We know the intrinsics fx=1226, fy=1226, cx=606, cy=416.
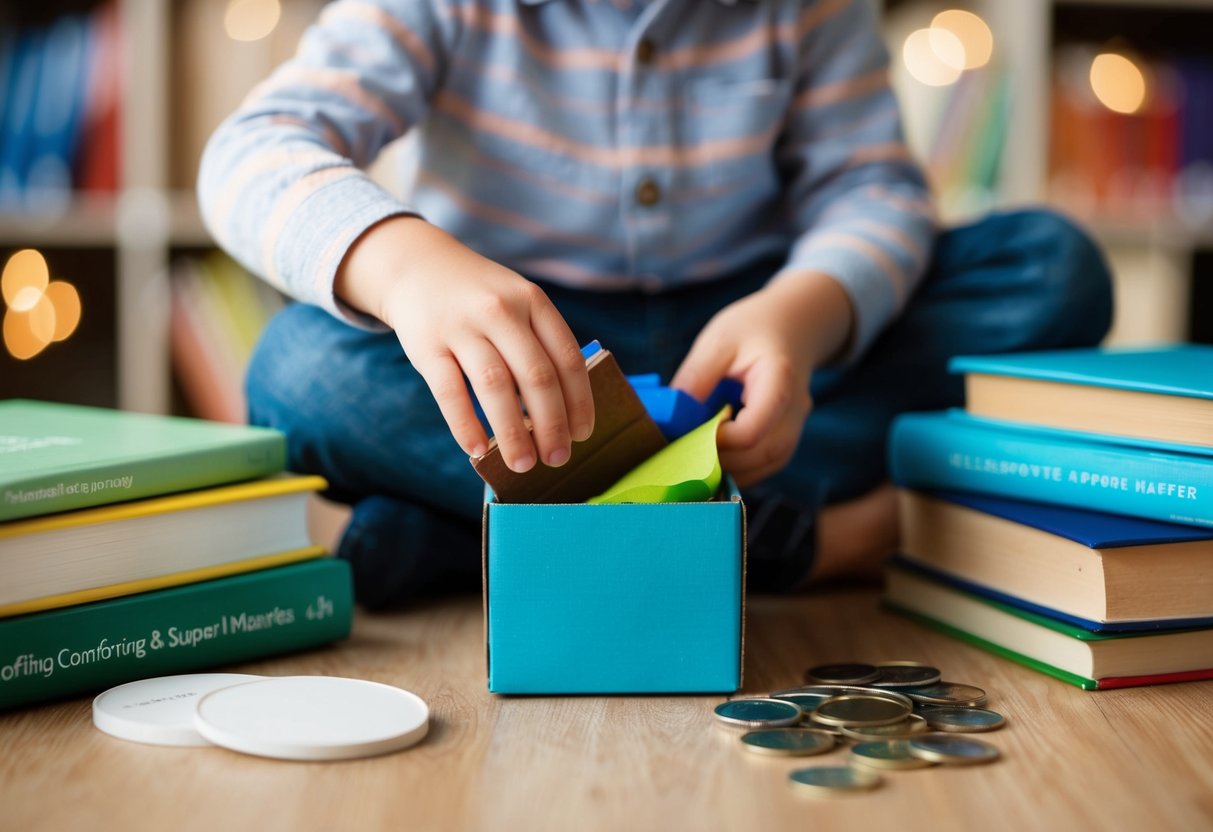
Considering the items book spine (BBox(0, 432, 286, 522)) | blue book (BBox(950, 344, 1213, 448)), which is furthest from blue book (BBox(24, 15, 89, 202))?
blue book (BBox(950, 344, 1213, 448))

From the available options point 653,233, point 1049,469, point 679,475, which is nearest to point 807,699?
point 679,475

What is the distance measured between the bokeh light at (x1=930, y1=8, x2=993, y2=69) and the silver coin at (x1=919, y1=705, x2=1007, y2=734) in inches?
59.0

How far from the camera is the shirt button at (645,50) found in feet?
3.46

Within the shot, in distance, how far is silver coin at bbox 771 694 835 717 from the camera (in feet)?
2.14

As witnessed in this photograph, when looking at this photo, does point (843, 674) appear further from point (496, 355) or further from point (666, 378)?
point (666, 378)

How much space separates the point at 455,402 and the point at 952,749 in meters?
0.31

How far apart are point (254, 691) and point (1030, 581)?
1.53 ft

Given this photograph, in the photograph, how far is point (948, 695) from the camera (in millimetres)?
680

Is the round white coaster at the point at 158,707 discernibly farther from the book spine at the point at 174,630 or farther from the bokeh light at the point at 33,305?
the bokeh light at the point at 33,305

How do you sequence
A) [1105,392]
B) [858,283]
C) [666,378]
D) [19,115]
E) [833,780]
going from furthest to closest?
[19,115]
[666,378]
[858,283]
[1105,392]
[833,780]

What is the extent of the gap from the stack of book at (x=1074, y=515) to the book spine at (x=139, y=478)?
46 centimetres

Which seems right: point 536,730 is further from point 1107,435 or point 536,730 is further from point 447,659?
point 1107,435

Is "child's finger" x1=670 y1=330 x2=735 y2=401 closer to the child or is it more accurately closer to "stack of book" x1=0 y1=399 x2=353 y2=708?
the child

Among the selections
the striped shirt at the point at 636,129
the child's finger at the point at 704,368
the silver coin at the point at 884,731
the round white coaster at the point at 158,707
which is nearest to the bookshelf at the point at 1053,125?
the striped shirt at the point at 636,129
